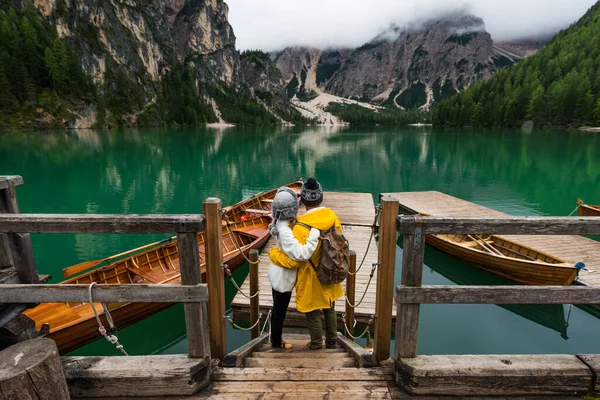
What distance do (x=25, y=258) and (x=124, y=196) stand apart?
85.9 ft

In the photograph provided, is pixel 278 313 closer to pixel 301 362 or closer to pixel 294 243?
pixel 301 362

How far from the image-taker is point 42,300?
9.71 feet

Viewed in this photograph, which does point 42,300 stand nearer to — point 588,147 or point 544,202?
point 544,202

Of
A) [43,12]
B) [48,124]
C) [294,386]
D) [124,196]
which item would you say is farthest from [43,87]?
[294,386]

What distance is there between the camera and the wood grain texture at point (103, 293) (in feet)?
9.61

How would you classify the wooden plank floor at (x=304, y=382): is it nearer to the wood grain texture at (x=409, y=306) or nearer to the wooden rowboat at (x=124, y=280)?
the wood grain texture at (x=409, y=306)

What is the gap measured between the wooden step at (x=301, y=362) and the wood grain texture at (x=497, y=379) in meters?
0.89

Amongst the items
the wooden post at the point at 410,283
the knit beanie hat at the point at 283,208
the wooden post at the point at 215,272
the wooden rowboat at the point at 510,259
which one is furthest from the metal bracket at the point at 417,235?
the wooden rowboat at the point at 510,259

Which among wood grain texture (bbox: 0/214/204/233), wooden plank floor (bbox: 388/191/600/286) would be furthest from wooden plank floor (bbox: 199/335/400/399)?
wooden plank floor (bbox: 388/191/600/286)

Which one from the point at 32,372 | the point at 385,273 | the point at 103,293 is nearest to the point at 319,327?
the point at 385,273

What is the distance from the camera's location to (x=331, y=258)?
3580 millimetres

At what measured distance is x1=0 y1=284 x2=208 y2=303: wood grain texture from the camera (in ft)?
9.61

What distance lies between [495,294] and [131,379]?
138 inches

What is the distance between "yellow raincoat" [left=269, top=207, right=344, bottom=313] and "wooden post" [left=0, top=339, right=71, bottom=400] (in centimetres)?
213
